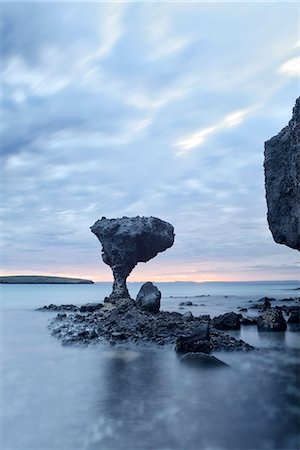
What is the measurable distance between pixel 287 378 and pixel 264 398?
12.0ft

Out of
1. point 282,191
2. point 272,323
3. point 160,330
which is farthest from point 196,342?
point 282,191

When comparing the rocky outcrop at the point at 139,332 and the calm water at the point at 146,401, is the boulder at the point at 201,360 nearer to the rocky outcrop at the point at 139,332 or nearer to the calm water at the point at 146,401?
the calm water at the point at 146,401

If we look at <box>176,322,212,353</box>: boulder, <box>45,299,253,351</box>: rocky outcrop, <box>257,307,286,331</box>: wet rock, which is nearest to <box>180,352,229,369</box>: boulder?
<box>176,322,212,353</box>: boulder

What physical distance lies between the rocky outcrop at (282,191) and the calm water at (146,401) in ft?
29.0

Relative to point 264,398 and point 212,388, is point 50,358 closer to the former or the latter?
point 212,388

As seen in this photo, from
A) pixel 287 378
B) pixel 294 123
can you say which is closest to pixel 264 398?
pixel 287 378

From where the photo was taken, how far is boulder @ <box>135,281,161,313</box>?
4072 cm

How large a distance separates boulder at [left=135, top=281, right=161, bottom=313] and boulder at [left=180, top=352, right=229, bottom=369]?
18733 mm

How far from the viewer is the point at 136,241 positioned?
2088 inches

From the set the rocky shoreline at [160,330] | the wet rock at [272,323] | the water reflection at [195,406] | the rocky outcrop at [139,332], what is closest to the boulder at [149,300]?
the rocky shoreline at [160,330]

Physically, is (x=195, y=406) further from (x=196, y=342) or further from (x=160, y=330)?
(x=160, y=330)

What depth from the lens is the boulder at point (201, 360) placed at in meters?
20.6

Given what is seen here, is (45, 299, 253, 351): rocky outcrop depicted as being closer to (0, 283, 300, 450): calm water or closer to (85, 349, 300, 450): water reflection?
(0, 283, 300, 450): calm water

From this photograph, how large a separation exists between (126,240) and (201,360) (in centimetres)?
3187
